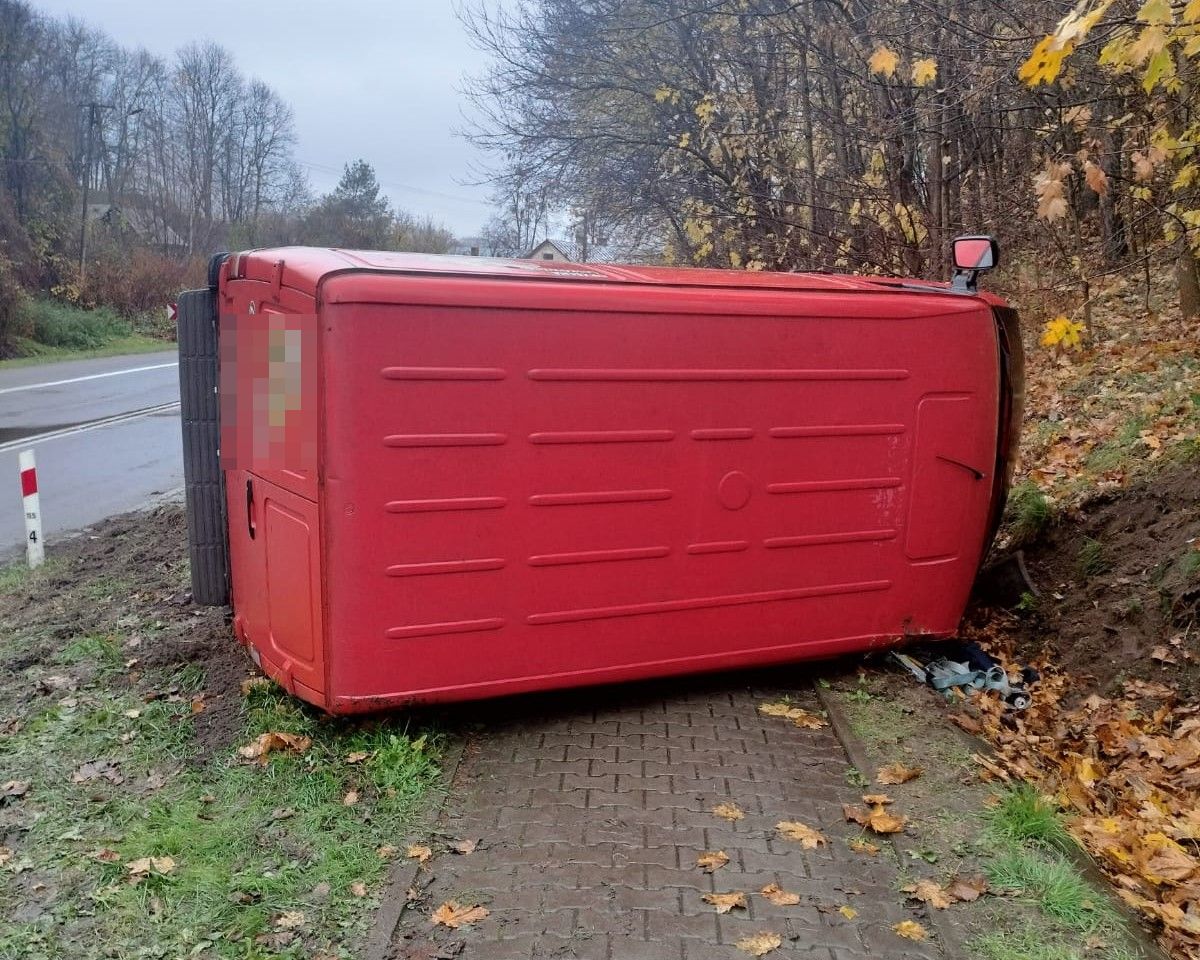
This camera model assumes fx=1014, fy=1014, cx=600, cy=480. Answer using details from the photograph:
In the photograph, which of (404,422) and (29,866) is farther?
(404,422)

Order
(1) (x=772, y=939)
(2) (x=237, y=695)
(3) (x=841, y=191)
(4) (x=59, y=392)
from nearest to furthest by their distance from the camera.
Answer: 1. (1) (x=772, y=939)
2. (2) (x=237, y=695)
3. (3) (x=841, y=191)
4. (4) (x=59, y=392)

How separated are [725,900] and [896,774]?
1.23 metres

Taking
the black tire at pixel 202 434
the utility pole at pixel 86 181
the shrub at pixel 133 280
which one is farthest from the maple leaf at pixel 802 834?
the shrub at pixel 133 280

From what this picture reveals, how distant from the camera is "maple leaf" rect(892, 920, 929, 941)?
3.16m

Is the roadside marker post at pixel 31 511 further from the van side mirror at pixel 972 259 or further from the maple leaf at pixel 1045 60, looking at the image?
the maple leaf at pixel 1045 60

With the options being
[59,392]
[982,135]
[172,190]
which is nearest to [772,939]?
[982,135]

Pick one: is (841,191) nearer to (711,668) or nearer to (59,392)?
(711,668)

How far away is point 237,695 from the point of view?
15.8 feet

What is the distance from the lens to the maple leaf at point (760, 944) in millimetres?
3057

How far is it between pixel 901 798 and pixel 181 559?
5480 millimetres

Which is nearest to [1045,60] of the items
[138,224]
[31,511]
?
[31,511]

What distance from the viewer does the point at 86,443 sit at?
548 inches

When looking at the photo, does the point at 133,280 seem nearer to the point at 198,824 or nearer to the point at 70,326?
the point at 70,326

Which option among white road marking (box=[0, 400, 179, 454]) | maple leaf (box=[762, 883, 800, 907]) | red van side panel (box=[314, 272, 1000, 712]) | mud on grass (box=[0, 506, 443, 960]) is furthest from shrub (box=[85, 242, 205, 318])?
maple leaf (box=[762, 883, 800, 907])
